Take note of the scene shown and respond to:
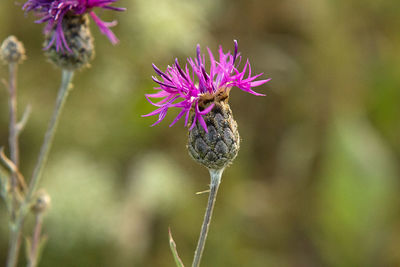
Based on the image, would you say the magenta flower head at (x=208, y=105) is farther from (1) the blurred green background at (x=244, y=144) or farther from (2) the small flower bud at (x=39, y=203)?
(1) the blurred green background at (x=244, y=144)

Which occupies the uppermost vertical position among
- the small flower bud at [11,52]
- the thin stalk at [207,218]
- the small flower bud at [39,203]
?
the small flower bud at [11,52]

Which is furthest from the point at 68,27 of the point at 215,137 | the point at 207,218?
the point at 207,218

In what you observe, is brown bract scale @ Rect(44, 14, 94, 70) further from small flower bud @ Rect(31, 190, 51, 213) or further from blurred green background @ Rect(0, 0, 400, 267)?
blurred green background @ Rect(0, 0, 400, 267)

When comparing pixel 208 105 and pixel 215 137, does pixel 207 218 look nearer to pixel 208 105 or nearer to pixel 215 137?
pixel 215 137

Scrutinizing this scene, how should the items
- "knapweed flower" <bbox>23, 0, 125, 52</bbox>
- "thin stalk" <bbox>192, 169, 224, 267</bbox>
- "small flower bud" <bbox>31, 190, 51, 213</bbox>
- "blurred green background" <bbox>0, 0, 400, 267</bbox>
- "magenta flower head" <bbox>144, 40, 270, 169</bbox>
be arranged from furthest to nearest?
"blurred green background" <bbox>0, 0, 400, 267</bbox>
"small flower bud" <bbox>31, 190, 51, 213</bbox>
"knapweed flower" <bbox>23, 0, 125, 52</bbox>
"magenta flower head" <bbox>144, 40, 270, 169</bbox>
"thin stalk" <bbox>192, 169, 224, 267</bbox>

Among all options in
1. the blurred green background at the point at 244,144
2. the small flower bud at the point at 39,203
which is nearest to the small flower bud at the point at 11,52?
the small flower bud at the point at 39,203

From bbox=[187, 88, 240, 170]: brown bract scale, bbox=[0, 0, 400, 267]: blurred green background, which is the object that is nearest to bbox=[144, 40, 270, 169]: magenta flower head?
bbox=[187, 88, 240, 170]: brown bract scale

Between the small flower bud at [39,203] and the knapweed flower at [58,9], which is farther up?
the knapweed flower at [58,9]
